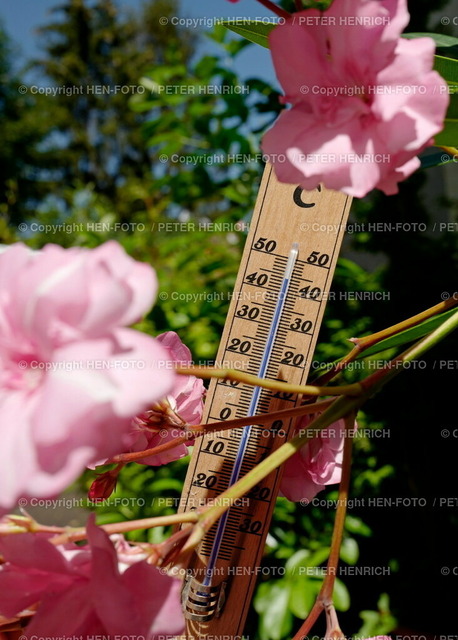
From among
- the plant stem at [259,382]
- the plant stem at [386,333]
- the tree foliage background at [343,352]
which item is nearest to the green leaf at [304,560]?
the tree foliage background at [343,352]

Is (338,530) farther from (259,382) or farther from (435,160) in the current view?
(435,160)

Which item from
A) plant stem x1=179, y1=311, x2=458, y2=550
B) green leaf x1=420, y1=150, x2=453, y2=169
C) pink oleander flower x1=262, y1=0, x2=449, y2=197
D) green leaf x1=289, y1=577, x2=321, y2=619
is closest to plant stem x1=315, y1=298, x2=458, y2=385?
plant stem x1=179, y1=311, x2=458, y2=550

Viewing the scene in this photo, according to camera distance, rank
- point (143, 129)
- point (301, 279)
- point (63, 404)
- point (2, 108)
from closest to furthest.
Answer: point (63, 404) → point (301, 279) → point (143, 129) → point (2, 108)

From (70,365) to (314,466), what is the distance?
12.4 inches

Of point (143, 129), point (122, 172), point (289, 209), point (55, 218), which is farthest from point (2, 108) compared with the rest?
point (289, 209)

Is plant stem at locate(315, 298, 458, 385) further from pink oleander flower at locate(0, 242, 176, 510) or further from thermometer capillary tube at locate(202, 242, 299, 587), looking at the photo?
pink oleander flower at locate(0, 242, 176, 510)

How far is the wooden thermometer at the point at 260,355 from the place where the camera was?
1.78ft

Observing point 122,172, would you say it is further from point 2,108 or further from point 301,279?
point 301,279

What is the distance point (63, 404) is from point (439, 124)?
25 centimetres

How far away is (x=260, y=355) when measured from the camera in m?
0.57

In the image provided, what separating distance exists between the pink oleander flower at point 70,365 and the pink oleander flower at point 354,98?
13 centimetres

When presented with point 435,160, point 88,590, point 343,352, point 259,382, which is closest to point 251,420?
point 259,382

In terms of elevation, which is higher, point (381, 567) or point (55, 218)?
point (381, 567)

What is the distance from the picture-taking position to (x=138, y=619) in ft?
1.03
